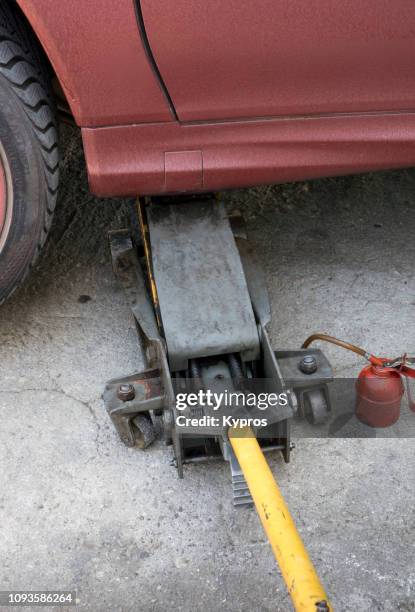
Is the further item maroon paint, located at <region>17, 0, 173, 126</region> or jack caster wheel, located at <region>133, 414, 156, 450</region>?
jack caster wheel, located at <region>133, 414, 156, 450</region>

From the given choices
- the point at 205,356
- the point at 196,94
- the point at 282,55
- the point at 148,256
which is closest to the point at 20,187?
the point at 148,256

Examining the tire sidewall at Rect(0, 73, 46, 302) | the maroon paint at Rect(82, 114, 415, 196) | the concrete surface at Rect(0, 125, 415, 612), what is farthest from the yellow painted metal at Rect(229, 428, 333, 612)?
the tire sidewall at Rect(0, 73, 46, 302)

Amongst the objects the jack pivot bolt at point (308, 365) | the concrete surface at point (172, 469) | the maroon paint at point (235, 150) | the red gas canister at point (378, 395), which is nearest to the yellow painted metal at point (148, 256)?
the maroon paint at point (235, 150)

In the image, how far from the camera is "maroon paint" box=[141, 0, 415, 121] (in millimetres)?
1853

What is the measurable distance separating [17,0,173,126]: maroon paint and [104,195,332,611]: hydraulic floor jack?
395 millimetres

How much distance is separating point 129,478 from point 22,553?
1.12 feet

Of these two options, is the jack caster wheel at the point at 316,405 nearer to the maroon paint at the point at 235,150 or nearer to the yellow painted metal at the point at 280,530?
the yellow painted metal at the point at 280,530

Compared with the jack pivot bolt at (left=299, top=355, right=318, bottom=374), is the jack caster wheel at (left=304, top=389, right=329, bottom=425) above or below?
below

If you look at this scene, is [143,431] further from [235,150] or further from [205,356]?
[235,150]

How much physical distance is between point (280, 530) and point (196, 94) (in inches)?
45.1

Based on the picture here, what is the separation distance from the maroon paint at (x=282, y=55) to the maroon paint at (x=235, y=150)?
43 mm

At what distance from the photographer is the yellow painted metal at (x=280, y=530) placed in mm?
1350

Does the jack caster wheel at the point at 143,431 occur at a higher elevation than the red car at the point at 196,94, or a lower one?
lower

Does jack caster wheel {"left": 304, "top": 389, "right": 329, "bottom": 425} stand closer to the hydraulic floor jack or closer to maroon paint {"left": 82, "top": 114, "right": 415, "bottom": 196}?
the hydraulic floor jack
